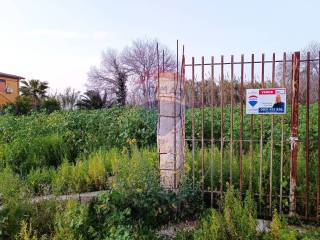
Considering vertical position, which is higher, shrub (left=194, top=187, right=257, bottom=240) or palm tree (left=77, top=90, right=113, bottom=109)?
palm tree (left=77, top=90, right=113, bottom=109)

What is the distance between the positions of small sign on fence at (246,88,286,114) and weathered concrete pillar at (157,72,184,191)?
3.10 ft

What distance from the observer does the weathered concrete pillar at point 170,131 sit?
4.83m

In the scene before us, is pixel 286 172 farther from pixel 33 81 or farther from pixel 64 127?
pixel 33 81

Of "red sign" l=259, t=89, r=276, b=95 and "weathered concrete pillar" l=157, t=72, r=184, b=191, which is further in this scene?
"weathered concrete pillar" l=157, t=72, r=184, b=191

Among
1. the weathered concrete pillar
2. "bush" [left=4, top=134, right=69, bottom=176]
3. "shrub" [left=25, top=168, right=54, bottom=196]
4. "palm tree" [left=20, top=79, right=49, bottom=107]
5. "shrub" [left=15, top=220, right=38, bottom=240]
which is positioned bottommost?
"shrub" [left=15, top=220, right=38, bottom=240]

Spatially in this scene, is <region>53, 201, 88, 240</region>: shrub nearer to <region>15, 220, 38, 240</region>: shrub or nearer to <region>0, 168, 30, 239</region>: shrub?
<region>15, 220, 38, 240</region>: shrub

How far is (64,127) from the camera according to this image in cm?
1051

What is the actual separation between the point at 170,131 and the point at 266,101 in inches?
50.5

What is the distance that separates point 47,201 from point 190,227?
73.7 inches

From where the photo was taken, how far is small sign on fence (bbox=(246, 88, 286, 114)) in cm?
440

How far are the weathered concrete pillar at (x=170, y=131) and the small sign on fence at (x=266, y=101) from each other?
0.94m

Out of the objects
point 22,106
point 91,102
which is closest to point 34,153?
point 22,106

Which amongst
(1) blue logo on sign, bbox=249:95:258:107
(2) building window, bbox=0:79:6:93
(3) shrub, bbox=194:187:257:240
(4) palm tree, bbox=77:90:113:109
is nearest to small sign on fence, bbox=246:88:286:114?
(1) blue logo on sign, bbox=249:95:258:107

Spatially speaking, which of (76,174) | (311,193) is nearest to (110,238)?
(76,174)
